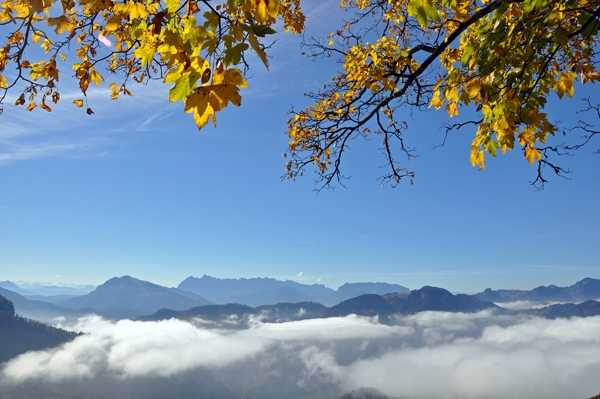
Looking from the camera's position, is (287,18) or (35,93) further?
(287,18)

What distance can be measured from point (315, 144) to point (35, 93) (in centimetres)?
541

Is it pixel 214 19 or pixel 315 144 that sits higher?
pixel 315 144

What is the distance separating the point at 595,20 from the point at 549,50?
3.02 feet

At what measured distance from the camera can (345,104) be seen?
816 centimetres

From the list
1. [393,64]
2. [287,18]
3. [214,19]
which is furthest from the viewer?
[287,18]

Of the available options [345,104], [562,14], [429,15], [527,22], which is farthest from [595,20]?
[345,104]

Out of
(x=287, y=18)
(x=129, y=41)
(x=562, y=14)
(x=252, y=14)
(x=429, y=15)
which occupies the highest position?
(x=287, y=18)

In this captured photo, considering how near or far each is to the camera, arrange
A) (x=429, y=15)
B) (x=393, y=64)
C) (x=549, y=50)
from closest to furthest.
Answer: (x=429, y=15) → (x=549, y=50) → (x=393, y=64)

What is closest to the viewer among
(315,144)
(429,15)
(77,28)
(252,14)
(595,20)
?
(252,14)

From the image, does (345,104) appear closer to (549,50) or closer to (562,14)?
(549,50)

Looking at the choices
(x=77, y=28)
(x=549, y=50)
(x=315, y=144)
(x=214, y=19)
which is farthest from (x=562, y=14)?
(x=77, y=28)

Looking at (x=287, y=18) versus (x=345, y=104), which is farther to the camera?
(x=345, y=104)

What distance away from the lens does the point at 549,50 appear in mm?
4477

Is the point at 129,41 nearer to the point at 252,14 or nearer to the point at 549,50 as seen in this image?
the point at 252,14
